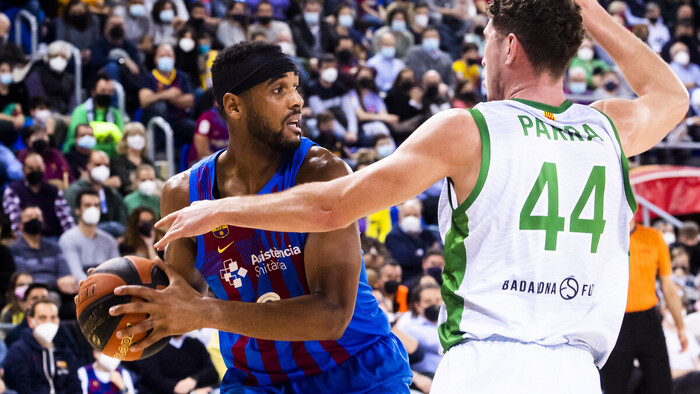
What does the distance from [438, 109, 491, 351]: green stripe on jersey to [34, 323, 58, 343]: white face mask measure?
224 inches

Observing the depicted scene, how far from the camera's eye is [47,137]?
33.5ft

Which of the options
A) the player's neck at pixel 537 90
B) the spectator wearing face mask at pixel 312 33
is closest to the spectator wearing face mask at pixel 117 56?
the spectator wearing face mask at pixel 312 33

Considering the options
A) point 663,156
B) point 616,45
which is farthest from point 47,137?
point 663,156

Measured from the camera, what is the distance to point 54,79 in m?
11.2

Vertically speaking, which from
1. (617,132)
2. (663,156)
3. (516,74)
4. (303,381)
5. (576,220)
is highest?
(516,74)

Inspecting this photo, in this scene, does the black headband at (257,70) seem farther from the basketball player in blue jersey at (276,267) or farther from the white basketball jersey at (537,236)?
the white basketball jersey at (537,236)

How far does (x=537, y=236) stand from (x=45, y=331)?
6.08 metres

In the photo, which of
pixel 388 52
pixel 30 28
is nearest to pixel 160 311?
pixel 30 28

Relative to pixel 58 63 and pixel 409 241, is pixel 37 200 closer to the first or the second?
pixel 58 63

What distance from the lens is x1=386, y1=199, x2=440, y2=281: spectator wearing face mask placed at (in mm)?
10922

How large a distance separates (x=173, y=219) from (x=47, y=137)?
25.6ft

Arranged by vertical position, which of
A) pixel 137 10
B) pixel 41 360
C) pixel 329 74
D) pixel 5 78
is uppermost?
pixel 137 10

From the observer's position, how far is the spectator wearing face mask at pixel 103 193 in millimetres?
9852

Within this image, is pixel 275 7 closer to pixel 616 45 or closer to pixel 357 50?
pixel 357 50
